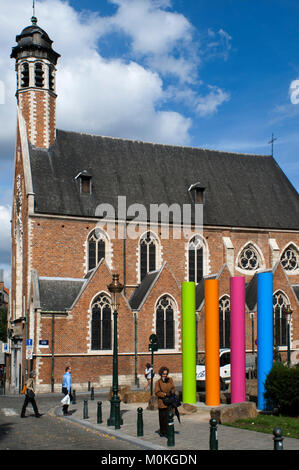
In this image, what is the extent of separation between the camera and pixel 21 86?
130 feet

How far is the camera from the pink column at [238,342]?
19500mm

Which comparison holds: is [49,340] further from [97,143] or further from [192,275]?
[97,143]

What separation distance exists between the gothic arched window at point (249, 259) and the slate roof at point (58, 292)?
1230 cm

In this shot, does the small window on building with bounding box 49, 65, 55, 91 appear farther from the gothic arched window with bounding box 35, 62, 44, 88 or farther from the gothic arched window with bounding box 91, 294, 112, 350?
the gothic arched window with bounding box 91, 294, 112, 350

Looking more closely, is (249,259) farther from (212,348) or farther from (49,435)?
(49,435)

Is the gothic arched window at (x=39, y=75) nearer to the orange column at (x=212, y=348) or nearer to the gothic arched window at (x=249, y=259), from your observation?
the gothic arched window at (x=249, y=259)

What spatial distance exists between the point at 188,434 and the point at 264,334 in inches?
230

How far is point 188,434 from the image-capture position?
14.3 meters

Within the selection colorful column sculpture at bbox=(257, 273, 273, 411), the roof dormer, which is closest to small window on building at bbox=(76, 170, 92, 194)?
the roof dormer

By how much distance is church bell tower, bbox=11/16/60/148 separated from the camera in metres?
38.7

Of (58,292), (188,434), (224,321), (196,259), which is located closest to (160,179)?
(196,259)

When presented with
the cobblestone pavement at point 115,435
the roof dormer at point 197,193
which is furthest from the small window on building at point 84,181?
the cobblestone pavement at point 115,435

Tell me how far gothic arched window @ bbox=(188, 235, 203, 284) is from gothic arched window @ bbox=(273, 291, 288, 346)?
17.8 feet

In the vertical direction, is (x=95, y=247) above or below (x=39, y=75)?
below
